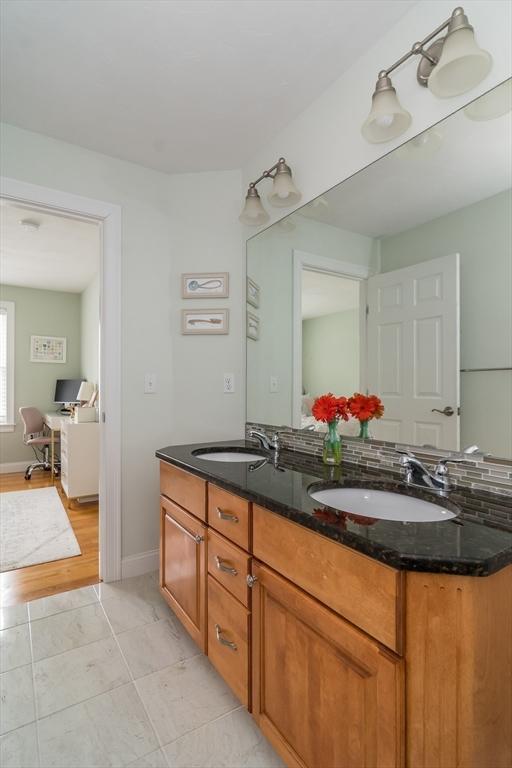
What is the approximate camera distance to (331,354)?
1755 millimetres

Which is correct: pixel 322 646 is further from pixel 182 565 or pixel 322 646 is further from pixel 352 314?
pixel 352 314

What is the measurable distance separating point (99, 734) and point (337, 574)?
107 cm

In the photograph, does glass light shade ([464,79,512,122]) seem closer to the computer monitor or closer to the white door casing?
the white door casing

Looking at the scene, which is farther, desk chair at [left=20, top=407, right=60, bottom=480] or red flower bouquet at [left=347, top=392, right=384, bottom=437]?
desk chair at [left=20, top=407, right=60, bottom=480]

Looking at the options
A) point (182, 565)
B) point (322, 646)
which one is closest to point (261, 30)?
point (322, 646)

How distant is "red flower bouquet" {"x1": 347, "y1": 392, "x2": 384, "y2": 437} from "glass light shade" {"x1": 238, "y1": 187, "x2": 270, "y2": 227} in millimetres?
1160

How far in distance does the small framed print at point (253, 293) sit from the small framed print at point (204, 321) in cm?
16

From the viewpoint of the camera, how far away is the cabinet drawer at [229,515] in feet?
4.00

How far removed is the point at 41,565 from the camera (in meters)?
2.46

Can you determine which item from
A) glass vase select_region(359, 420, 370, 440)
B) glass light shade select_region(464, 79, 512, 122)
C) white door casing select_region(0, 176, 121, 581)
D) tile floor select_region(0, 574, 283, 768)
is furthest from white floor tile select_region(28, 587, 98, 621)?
glass light shade select_region(464, 79, 512, 122)

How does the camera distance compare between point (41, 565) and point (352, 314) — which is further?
point (41, 565)

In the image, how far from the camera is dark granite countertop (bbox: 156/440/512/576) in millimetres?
705

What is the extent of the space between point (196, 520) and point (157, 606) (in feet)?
2.66

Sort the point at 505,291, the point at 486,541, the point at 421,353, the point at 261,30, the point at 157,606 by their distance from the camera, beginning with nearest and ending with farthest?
the point at 486,541 < the point at 505,291 < the point at 421,353 < the point at 261,30 < the point at 157,606
